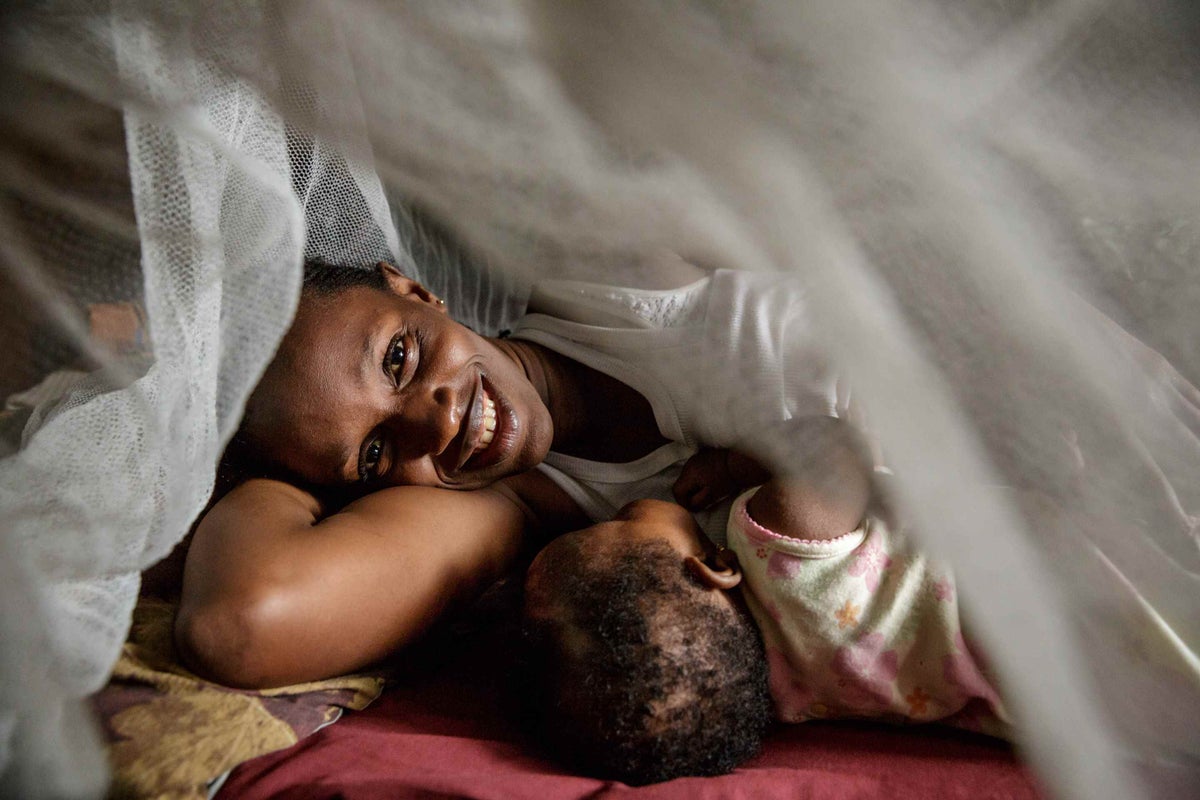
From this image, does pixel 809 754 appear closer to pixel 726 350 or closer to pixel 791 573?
pixel 791 573

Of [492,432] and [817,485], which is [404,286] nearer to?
[492,432]

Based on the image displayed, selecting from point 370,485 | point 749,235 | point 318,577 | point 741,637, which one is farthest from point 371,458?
point 749,235

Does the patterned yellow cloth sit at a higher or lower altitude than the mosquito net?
lower

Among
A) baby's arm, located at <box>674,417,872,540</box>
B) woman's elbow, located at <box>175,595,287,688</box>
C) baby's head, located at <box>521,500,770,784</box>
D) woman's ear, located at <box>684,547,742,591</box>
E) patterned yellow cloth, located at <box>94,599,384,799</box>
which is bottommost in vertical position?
patterned yellow cloth, located at <box>94,599,384,799</box>

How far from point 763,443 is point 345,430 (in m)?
0.40

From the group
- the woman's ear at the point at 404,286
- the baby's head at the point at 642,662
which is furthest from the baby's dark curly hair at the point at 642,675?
the woman's ear at the point at 404,286

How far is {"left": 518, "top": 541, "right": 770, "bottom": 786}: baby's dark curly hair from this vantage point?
615 mm

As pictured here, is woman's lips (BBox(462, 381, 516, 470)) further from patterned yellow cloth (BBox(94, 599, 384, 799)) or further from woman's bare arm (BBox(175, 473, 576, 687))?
patterned yellow cloth (BBox(94, 599, 384, 799))

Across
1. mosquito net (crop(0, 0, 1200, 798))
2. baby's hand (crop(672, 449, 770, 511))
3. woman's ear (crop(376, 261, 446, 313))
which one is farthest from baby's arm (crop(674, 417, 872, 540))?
woman's ear (crop(376, 261, 446, 313))

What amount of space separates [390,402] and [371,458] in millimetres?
76

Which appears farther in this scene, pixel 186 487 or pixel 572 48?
pixel 186 487

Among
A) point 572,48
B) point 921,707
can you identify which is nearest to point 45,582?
point 572,48

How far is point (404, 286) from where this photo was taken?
909 mm

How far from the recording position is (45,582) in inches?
16.6
